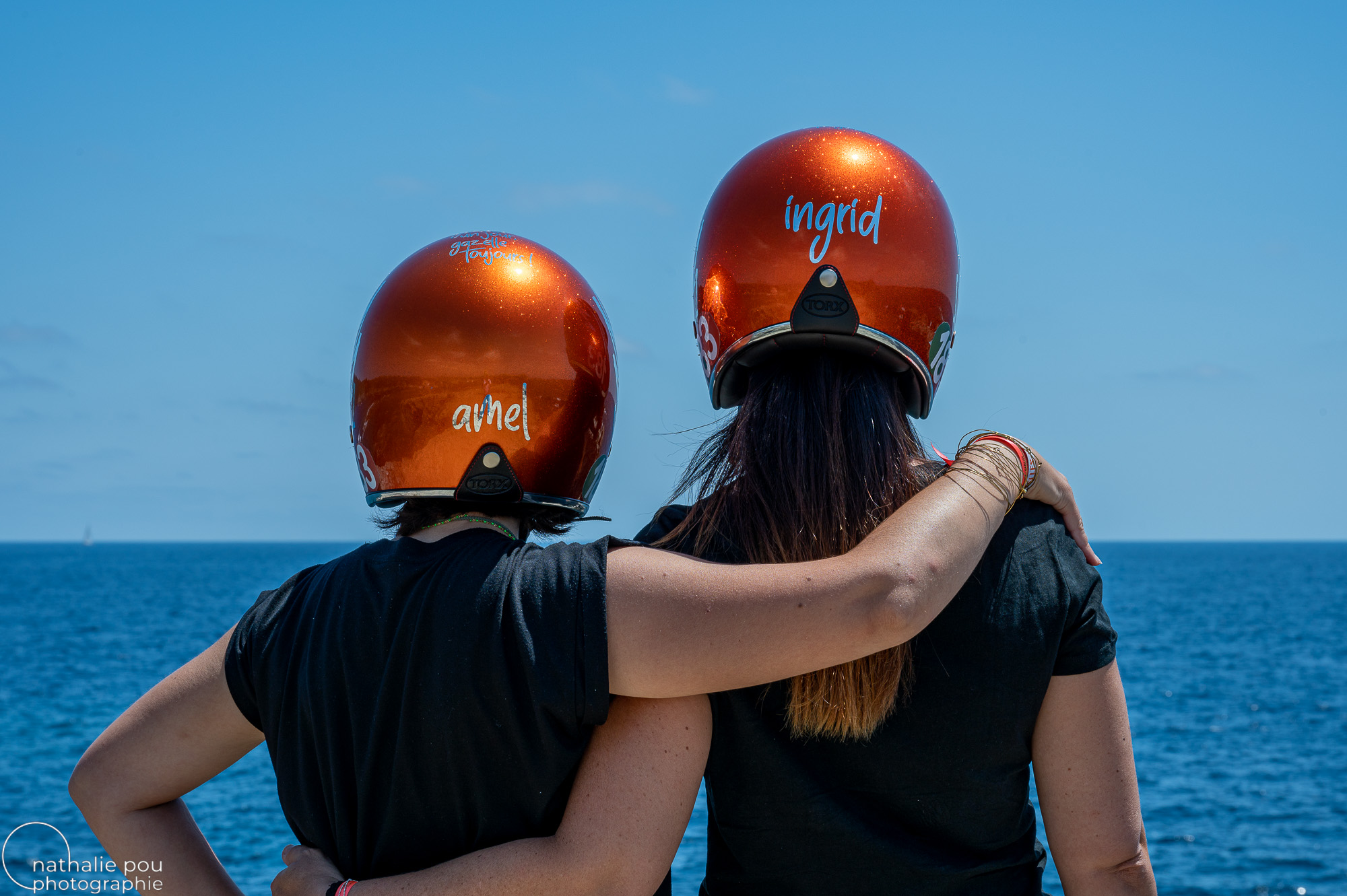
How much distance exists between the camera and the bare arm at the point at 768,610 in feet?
7.39

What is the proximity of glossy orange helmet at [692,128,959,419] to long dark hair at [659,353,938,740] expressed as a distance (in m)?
0.12

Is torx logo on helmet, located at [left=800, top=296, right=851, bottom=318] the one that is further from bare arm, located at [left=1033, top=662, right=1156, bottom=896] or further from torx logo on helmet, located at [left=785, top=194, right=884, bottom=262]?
bare arm, located at [left=1033, top=662, right=1156, bottom=896]

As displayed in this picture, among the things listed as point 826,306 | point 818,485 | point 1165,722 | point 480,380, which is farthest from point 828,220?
point 1165,722

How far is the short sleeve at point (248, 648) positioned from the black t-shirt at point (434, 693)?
0.07 ft

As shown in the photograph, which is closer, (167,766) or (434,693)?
(434,693)

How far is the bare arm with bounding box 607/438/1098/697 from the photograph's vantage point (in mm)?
2252

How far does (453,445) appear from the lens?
112 inches

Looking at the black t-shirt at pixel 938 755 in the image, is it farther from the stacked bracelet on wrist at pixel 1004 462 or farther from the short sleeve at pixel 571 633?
the short sleeve at pixel 571 633

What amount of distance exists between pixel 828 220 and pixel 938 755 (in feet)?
4.54

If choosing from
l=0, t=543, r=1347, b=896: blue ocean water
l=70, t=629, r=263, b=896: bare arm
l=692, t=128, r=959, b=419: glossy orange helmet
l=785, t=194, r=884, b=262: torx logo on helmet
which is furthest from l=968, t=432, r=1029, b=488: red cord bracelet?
l=0, t=543, r=1347, b=896: blue ocean water

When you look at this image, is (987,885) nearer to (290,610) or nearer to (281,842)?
(290,610)

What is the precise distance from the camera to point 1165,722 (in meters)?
43.6

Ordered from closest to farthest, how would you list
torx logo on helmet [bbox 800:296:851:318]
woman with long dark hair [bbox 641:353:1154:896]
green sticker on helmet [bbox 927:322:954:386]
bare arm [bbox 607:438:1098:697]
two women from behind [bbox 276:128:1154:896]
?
bare arm [bbox 607:438:1098:697] → two women from behind [bbox 276:128:1154:896] → woman with long dark hair [bbox 641:353:1154:896] → torx logo on helmet [bbox 800:296:851:318] → green sticker on helmet [bbox 927:322:954:386]

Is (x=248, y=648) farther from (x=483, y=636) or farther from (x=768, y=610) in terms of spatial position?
(x=768, y=610)
